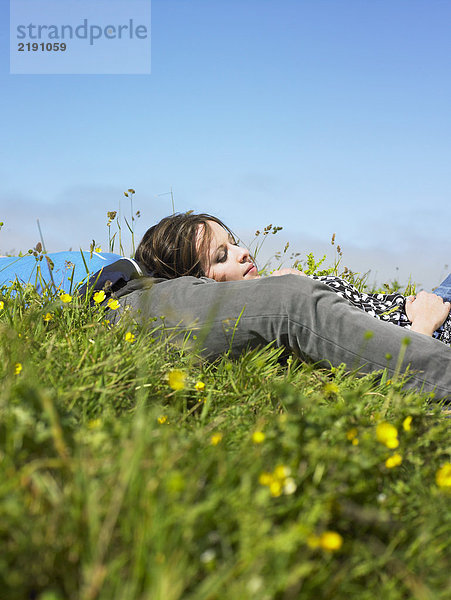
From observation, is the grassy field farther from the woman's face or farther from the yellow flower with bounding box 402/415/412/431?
the woman's face

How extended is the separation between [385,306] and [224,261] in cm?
115

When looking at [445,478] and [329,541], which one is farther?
[445,478]

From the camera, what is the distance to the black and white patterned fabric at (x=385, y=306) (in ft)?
11.6

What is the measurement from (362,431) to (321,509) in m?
0.43

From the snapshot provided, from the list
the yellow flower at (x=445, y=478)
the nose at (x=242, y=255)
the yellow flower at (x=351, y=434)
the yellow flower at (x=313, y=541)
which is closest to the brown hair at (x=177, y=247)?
the nose at (x=242, y=255)

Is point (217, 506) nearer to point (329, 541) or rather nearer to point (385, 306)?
point (329, 541)

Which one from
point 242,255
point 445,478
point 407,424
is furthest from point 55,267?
point 445,478

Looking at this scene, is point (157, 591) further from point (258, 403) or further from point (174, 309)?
point (174, 309)

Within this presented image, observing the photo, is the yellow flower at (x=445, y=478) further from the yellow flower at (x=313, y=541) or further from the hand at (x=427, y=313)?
the hand at (x=427, y=313)

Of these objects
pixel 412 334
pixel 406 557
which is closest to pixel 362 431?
pixel 406 557

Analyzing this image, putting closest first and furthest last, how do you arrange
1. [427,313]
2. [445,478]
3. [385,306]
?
[445,478]
[427,313]
[385,306]

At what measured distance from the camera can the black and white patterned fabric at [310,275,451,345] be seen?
11.6 feet

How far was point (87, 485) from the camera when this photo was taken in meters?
1.15

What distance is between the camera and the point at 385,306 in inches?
144
